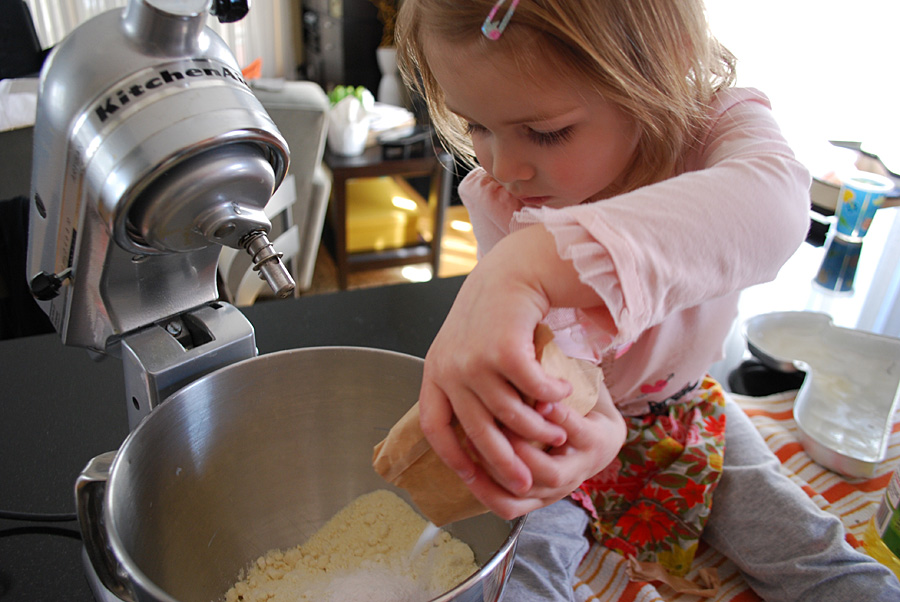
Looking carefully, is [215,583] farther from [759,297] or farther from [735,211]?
[759,297]

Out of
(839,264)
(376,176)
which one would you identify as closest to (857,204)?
(839,264)

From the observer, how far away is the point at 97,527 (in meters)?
0.45

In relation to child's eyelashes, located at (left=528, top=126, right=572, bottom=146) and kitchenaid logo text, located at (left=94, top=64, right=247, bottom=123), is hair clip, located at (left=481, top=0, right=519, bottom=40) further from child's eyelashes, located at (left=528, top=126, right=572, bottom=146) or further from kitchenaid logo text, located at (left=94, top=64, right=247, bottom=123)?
kitchenaid logo text, located at (left=94, top=64, right=247, bottom=123)

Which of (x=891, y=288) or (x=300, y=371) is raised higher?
(x=300, y=371)

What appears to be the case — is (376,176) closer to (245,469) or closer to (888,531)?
(245,469)

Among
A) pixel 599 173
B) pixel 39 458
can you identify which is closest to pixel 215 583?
pixel 39 458

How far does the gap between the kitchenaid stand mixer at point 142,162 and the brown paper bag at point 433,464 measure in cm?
13

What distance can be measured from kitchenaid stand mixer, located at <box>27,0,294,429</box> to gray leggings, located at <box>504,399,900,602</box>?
37 centimetres

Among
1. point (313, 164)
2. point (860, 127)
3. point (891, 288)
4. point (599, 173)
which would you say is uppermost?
point (599, 173)

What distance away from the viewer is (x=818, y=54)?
6.32ft

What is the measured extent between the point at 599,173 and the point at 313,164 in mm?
1661

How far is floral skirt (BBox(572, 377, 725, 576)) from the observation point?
73 cm

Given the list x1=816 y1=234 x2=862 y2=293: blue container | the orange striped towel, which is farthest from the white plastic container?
x1=816 y1=234 x2=862 y2=293: blue container

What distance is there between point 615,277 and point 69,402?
652mm
